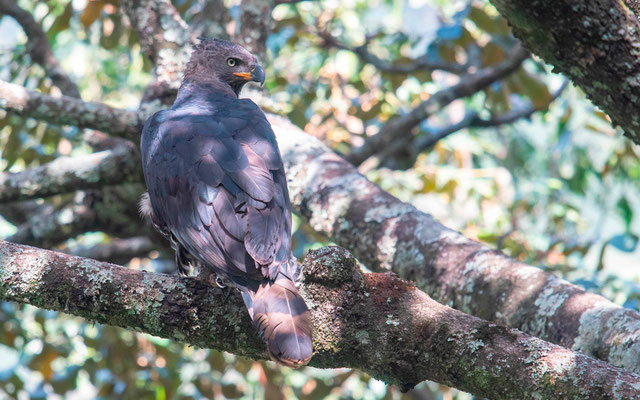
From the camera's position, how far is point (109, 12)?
18.4 feet

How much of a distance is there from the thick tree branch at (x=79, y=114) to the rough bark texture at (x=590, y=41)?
2384 millimetres

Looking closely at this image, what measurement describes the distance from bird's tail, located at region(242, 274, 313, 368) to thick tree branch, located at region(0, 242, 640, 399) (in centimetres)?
→ 9

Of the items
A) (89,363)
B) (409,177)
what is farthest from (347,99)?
(89,363)

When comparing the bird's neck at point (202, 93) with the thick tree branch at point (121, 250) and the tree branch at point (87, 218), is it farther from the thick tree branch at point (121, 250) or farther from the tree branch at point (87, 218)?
the thick tree branch at point (121, 250)

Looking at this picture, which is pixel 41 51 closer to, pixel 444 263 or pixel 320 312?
pixel 444 263

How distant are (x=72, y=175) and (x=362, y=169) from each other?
2.58 m

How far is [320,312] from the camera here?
2277 millimetres

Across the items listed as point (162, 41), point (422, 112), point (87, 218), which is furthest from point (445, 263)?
point (87, 218)

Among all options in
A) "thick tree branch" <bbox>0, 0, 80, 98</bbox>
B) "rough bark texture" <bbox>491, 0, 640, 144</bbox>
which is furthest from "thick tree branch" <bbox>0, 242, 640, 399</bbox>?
"thick tree branch" <bbox>0, 0, 80, 98</bbox>

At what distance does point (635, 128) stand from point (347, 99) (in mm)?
4381

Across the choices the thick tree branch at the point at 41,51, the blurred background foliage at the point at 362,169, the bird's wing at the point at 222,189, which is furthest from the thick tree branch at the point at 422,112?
the bird's wing at the point at 222,189

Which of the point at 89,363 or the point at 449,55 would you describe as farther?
the point at 449,55

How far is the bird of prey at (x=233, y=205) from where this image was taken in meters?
2.17

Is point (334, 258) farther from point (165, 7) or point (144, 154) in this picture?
point (165, 7)
